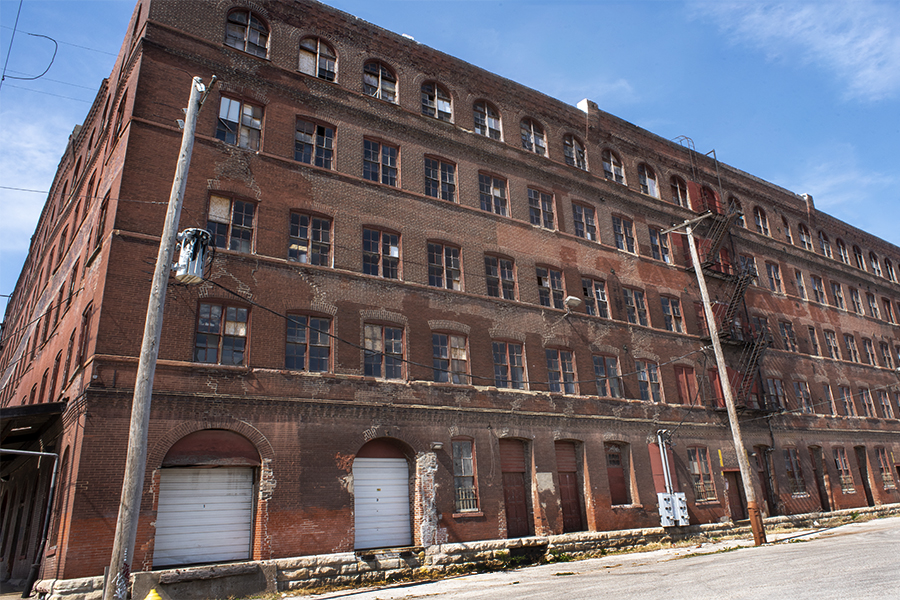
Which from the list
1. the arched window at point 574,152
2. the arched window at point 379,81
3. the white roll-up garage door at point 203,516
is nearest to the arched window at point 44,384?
the white roll-up garage door at point 203,516

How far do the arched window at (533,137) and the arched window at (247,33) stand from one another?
11167mm

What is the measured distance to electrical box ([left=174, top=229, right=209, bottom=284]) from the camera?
39.1 feet

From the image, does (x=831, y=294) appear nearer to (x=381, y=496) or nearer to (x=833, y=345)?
(x=833, y=345)

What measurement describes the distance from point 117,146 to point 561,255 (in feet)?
53.1

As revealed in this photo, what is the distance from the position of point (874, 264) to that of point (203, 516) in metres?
46.0

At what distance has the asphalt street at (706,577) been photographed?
10.4 metres

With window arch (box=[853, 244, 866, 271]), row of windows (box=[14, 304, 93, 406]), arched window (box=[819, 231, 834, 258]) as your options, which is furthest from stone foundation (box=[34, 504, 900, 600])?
window arch (box=[853, 244, 866, 271])

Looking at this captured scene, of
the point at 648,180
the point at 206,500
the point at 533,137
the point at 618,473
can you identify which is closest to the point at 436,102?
the point at 533,137

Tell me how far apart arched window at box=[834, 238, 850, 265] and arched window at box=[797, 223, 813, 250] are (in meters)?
3.46

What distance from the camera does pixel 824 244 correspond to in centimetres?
3938

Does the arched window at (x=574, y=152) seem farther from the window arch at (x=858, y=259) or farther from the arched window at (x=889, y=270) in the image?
the arched window at (x=889, y=270)

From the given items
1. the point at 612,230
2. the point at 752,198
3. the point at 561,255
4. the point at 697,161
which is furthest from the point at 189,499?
the point at 752,198

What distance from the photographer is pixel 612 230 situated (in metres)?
27.6

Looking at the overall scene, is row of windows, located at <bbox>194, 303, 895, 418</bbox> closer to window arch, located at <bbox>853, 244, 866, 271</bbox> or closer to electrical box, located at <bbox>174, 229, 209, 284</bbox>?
electrical box, located at <bbox>174, 229, 209, 284</bbox>
